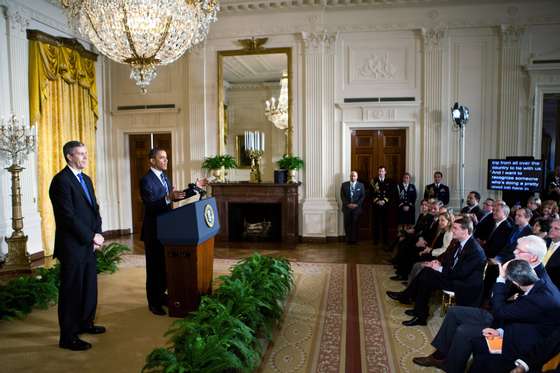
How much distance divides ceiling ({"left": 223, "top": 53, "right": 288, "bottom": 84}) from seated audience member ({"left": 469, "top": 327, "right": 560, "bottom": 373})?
274 inches

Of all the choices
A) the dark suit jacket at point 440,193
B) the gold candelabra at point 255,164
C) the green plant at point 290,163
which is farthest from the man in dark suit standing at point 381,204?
the gold candelabra at point 255,164

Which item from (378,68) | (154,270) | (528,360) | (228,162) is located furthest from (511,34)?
(154,270)

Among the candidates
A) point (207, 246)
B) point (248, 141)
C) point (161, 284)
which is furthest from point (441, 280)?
point (248, 141)

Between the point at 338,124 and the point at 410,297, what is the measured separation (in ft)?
15.2

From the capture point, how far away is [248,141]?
8.69m

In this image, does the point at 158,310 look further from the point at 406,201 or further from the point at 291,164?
the point at 406,201

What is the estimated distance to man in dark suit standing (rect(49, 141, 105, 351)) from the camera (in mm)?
3320

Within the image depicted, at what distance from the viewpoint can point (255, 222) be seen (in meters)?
8.75

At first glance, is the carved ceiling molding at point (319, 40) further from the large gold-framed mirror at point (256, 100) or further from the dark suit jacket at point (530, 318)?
the dark suit jacket at point (530, 318)

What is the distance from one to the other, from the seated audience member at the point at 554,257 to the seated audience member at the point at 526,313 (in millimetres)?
1178

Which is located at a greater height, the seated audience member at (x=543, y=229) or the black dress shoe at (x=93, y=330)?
the seated audience member at (x=543, y=229)

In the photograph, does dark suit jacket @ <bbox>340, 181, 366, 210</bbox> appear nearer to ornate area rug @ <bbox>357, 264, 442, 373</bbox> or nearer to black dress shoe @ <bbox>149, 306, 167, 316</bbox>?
ornate area rug @ <bbox>357, 264, 442, 373</bbox>

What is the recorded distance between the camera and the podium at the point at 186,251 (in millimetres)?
3701

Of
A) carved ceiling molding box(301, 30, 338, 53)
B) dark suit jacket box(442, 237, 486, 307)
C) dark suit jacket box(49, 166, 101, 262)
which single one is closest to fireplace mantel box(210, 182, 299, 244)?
carved ceiling molding box(301, 30, 338, 53)
